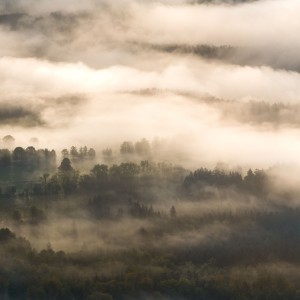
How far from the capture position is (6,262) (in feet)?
616

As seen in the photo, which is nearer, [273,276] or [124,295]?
[124,295]

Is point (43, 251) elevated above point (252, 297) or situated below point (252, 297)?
above

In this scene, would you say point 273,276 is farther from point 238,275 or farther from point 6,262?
point 6,262

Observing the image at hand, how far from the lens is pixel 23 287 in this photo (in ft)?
581

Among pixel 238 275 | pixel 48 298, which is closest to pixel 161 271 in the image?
pixel 238 275

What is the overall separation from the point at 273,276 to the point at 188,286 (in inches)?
880

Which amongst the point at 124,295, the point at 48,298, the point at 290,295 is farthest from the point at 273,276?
the point at 48,298

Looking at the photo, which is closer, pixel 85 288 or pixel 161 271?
pixel 85 288

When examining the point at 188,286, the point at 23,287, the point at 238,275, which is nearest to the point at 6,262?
the point at 23,287

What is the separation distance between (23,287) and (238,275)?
50.5 metres

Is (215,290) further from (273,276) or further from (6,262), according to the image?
(6,262)

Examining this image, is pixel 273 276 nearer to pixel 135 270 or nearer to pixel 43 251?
pixel 135 270

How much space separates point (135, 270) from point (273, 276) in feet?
106

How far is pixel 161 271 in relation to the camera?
630 feet
